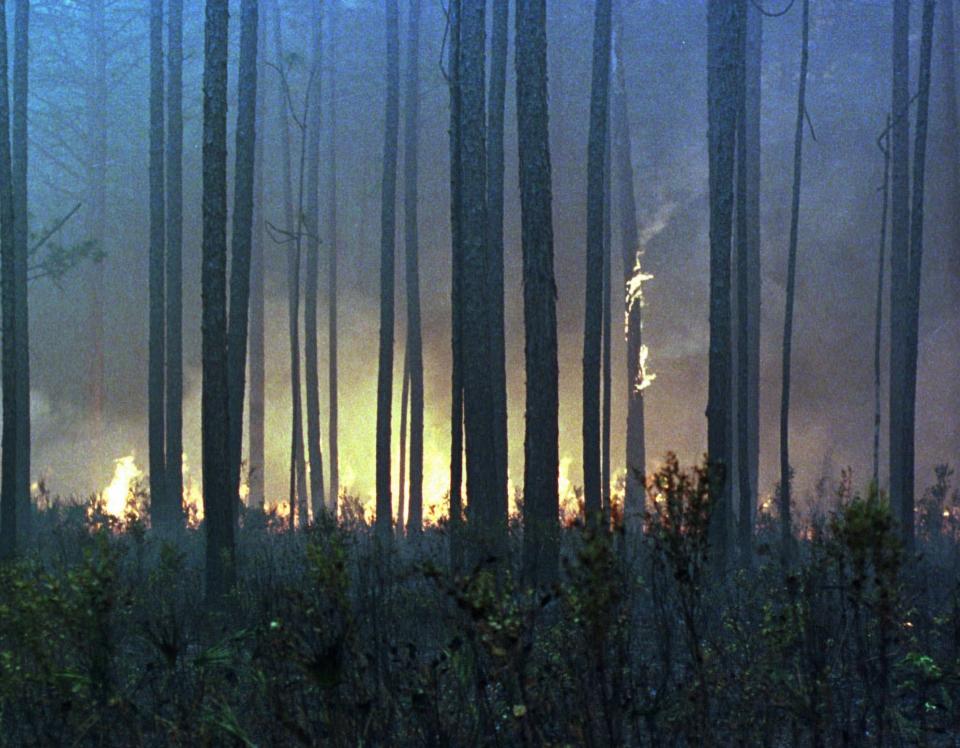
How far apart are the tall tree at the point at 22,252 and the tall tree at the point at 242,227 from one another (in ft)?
11.3

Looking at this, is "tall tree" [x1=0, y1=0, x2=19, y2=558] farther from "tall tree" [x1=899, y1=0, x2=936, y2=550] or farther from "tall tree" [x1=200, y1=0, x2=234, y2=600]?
"tall tree" [x1=899, y1=0, x2=936, y2=550]

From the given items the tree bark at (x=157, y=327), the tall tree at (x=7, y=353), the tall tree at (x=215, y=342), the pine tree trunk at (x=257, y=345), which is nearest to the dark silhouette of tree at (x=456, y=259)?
the tall tree at (x=215, y=342)

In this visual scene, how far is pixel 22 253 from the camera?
56.5ft

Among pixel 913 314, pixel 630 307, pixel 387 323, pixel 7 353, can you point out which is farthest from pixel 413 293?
pixel 913 314

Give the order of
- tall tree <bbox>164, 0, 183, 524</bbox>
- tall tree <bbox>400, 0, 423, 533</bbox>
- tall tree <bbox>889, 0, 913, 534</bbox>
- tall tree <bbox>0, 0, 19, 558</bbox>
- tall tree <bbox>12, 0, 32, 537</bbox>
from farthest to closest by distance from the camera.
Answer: tall tree <bbox>400, 0, 423, 533</bbox> < tall tree <bbox>164, 0, 183, 524</bbox> < tall tree <bbox>12, 0, 32, 537</bbox> < tall tree <bbox>889, 0, 913, 534</bbox> < tall tree <bbox>0, 0, 19, 558</bbox>

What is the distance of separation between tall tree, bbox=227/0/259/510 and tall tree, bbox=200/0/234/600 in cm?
223

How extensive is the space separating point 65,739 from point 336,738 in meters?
1.90

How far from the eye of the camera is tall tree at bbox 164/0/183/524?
16.7 metres

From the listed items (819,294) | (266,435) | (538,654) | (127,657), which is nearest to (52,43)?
(266,435)

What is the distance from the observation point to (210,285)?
387 inches

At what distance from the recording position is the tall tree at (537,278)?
1027 cm

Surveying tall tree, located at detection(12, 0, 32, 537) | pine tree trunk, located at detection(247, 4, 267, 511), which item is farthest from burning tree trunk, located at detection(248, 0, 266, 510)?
tall tree, located at detection(12, 0, 32, 537)

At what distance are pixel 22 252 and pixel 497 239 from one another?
8.20 m

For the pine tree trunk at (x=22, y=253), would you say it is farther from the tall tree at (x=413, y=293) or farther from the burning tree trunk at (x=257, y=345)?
the burning tree trunk at (x=257, y=345)
